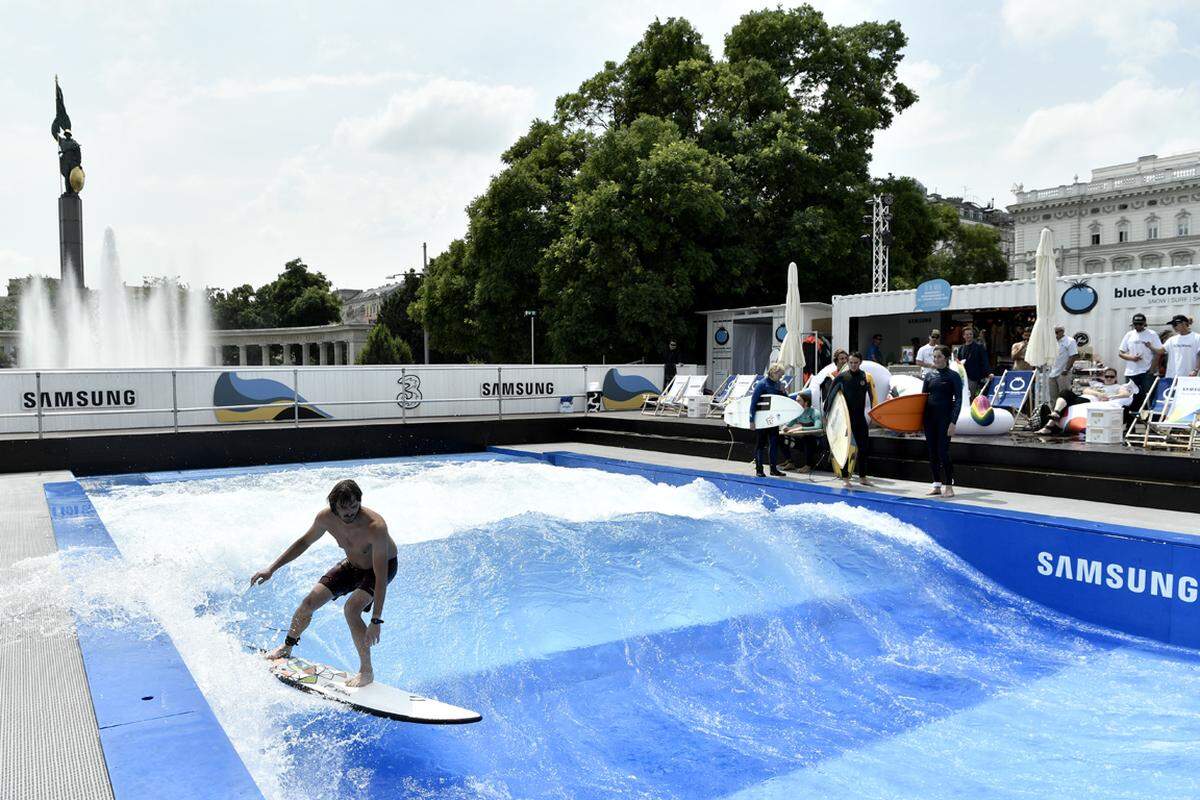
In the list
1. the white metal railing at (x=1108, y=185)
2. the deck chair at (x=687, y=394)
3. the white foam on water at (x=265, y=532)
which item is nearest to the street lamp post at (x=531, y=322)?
the deck chair at (x=687, y=394)

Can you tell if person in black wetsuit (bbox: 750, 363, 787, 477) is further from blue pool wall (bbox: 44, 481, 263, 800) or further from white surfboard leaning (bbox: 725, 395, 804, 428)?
blue pool wall (bbox: 44, 481, 263, 800)

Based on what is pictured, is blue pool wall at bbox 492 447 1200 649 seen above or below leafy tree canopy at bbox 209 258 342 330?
below

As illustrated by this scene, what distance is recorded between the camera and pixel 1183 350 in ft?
35.0

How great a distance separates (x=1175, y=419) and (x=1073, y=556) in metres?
3.63

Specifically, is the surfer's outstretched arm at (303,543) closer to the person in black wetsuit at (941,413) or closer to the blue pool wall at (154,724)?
the blue pool wall at (154,724)

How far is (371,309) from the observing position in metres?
135

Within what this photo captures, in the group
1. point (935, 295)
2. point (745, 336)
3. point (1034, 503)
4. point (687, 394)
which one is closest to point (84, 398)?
point (687, 394)

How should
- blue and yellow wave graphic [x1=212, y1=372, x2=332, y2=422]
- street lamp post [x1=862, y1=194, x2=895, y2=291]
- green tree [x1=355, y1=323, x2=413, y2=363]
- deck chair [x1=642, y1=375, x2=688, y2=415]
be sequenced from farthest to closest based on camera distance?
green tree [x1=355, y1=323, x2=413, y2=363] < street lamp post [x1=862, y1=194, x2=895, y2=291] < deck chair [x1=642, y1=375, x2=688, y2=415] < blue and yellow wave graphic [x1=212, y1=372, x2=332, y2=422]

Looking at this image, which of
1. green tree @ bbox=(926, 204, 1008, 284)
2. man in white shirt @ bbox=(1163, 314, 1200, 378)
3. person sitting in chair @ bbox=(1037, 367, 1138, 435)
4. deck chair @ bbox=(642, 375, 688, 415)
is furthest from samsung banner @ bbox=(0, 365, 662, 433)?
green tree @ bbox=(926, 204, 1008, 284)

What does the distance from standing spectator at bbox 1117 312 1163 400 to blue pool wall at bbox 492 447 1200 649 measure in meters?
3.50

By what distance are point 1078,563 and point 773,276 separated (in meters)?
22.0

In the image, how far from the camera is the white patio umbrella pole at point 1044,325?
37.4 ft

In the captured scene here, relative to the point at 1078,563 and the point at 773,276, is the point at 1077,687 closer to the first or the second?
the point at 1078,563

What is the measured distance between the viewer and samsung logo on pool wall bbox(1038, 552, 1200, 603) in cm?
658
